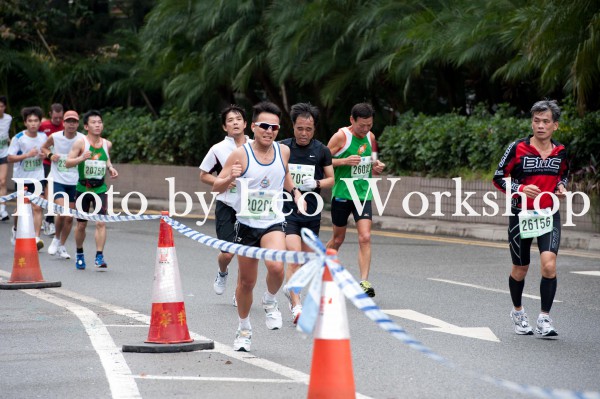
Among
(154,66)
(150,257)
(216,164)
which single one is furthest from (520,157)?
(154,66)

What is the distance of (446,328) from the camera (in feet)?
32.7

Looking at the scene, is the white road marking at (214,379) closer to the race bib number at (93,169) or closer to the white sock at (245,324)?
the white sock at (245,324)

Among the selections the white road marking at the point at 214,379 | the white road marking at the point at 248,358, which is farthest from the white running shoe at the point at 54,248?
the white road marking at the point at 214,379

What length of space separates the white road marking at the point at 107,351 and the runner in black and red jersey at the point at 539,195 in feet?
10.6

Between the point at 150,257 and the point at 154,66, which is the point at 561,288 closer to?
the point at 150,257

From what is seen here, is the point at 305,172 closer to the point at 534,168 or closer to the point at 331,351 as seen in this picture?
the point at 534,168

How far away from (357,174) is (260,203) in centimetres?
338

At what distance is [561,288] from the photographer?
12.7 metres

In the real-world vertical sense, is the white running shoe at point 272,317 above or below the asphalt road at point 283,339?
above

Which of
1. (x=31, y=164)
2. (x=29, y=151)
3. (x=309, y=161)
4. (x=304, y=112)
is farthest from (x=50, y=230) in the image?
(x=304, y=112)

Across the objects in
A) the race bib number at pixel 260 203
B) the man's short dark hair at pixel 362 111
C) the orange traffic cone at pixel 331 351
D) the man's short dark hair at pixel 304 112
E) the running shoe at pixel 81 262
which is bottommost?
the running shoe at pixel 81 262

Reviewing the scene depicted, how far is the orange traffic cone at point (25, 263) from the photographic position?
12.6m

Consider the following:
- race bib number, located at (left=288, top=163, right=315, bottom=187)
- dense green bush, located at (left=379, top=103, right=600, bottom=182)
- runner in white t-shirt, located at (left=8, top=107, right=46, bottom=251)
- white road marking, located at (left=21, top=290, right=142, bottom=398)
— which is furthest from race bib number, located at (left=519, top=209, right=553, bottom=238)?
runner in white t-shirt, located at (left=8, top=107, right=46, bottom=251)

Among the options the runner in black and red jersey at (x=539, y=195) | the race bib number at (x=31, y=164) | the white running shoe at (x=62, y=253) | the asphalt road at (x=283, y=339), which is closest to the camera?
the asphalt road at (x=283, y=339)
